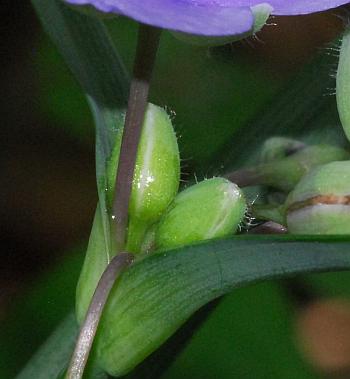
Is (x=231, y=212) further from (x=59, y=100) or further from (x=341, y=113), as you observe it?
(x=59, y=100)

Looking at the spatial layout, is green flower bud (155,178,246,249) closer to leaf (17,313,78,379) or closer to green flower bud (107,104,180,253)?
green flower bud (107,104,180,253)

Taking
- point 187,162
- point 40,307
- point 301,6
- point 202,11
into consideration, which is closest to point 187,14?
point 202,11

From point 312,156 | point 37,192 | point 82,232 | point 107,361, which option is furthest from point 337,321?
point 107,361

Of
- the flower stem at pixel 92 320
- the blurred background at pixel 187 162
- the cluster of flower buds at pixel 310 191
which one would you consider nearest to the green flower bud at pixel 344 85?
the cluster of flower buds at pixel 310 191

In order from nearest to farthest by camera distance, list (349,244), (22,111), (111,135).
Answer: (349,244) → (111,135) → (22,111)

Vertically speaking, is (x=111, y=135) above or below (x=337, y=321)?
above

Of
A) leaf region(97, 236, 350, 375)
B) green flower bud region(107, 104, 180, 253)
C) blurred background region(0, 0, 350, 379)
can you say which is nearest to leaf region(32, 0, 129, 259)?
green flower bud region(107, 104, 180, 253)

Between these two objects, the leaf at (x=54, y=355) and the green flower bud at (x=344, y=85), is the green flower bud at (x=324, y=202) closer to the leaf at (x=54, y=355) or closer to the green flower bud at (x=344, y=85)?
the green flower bud at (x=344, y=85)

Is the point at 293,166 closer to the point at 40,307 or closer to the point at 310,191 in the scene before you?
the point at 310,191

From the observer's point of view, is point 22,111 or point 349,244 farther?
point 22,111
